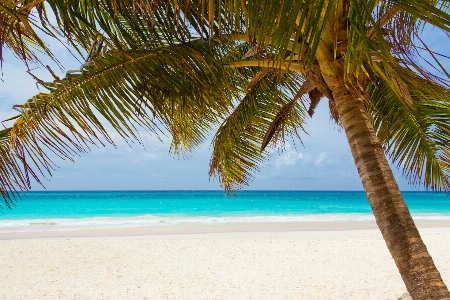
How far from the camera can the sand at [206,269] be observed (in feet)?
18.6

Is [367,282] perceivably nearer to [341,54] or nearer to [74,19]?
[341,54]

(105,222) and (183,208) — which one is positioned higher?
(183,208)

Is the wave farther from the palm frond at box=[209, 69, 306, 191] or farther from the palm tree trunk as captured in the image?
the palm tree trunk

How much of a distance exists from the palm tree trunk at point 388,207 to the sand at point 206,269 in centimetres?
316

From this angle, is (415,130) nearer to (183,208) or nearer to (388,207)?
(388,207)

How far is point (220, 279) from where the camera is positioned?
6.36 meters

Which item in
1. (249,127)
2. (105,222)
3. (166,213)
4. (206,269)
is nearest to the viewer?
(249,127)

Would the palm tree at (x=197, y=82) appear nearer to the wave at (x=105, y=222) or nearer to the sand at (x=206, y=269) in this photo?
the sand at (x=206, y=269)

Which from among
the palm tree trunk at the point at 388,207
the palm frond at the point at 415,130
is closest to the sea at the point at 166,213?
the palm frond at the point at 415,130

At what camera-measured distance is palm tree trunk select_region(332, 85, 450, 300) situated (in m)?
2.39

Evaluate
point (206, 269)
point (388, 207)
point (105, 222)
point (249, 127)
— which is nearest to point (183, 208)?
point (105, 222)

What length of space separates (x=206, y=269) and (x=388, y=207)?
514 centimetres

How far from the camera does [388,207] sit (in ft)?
8.18

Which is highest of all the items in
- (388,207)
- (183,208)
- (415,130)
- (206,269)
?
(183,208)
